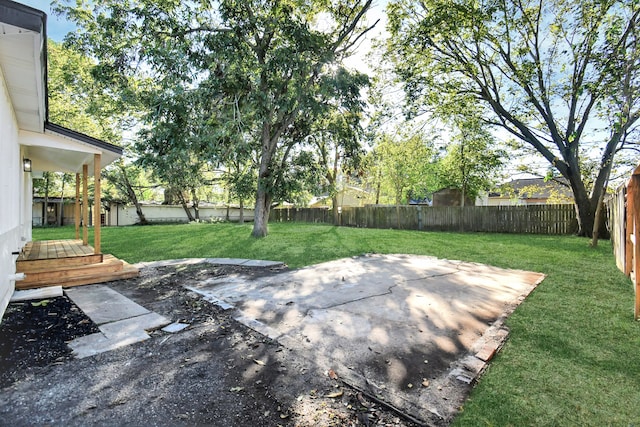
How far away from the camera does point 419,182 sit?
84.6ft

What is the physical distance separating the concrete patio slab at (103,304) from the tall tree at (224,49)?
4.69 metres

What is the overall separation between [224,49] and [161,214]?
2439cm

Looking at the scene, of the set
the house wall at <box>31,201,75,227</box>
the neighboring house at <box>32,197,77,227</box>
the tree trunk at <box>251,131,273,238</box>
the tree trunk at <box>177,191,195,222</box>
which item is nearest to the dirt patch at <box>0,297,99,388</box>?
the tree trunk at <box>251,131,273,238</box>

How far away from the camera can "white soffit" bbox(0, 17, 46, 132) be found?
8.21ft

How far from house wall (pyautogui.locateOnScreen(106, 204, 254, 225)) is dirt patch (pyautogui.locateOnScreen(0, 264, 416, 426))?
Answer: 2753 cm

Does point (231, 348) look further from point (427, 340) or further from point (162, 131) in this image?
point (162, 131)

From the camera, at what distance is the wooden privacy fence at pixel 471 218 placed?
11.9m

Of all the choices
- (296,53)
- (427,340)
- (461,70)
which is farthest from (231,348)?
(461,70)

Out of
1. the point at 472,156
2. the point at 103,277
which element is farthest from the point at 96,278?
the point at 472,156


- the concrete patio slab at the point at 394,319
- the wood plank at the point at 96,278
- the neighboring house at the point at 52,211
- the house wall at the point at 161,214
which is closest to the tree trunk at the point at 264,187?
the concrete patio slab at the point at 394,319

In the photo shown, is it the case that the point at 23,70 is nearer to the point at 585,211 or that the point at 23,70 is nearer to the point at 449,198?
the point at 585,211

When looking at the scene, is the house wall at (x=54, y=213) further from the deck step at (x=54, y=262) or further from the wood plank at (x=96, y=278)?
the wood plank at (x=96, y=278)

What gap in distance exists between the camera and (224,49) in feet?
27.8

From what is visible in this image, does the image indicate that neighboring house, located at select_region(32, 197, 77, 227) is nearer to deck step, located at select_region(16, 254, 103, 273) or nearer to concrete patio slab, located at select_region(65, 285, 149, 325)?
deck step, located at select_region(16, 254, 103, 273)
